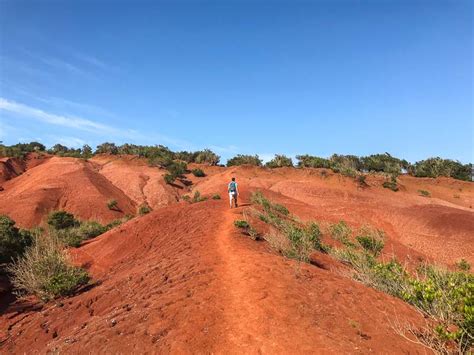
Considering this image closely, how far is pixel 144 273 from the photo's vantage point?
32.0 ft

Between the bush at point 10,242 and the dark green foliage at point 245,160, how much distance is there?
115 feet

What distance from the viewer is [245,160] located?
50938mm

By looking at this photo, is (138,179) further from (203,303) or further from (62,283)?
(203,303)

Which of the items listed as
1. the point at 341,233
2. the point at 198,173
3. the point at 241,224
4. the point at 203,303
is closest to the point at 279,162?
the point at 198,173

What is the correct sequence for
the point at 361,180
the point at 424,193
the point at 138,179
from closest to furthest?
the point at 361,180
the point at 424,193
the point at 138,179

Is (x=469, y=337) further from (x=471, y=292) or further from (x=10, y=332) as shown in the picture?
(x=10, y=332)

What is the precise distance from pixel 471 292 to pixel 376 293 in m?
3.28

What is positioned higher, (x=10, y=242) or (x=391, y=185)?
(x=391, y=185)

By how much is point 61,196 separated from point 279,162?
26.0 metres

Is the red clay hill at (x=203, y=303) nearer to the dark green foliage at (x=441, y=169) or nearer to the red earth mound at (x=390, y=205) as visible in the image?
the red earth mound at (x=390, y=205)

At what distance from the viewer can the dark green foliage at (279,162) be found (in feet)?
154

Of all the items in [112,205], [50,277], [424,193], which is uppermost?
[424,193]

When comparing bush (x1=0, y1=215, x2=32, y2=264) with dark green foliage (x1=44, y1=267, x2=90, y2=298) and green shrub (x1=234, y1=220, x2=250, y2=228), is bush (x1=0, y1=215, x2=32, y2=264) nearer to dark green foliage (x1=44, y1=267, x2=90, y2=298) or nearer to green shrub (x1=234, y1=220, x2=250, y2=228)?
dark green foliage (x1=44, y1=267, x2=90, y2=298)

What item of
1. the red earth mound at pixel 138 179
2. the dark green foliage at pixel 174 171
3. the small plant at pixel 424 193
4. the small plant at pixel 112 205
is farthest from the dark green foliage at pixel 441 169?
the small plant at pixel 112 205
